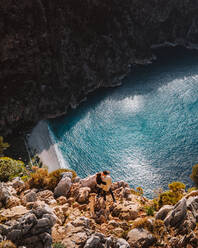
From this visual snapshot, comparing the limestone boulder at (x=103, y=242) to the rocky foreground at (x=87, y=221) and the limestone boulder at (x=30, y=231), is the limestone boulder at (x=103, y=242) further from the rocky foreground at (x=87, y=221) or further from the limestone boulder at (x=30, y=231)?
the limestone boulder at (x=30, y=231)

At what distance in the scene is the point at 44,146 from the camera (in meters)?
57.9

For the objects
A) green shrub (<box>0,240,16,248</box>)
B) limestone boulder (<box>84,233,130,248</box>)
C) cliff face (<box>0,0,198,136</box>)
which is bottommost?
limestone boulder (<box>84,233,130,248</box>)

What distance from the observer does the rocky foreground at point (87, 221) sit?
12297 millimetres

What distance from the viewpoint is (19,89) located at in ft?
211

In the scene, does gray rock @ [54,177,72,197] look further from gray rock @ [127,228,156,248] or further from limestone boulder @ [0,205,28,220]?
gray rock @ [127,228,156,248]

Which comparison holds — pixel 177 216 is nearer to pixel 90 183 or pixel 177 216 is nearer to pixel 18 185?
pixel 90 183

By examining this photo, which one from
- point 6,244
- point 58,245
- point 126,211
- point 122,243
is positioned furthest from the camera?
point 126,211

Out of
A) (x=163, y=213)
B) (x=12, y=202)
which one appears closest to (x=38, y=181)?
(x=12, y=202)

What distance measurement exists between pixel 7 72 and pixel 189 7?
102095mm

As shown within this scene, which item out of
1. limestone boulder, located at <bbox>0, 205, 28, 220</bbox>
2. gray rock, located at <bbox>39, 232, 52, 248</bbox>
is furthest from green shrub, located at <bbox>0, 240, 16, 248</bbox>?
limestone boulder, located at <bbox>0, 205, 28, 220</bbox>

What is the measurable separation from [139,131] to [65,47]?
4130 cm

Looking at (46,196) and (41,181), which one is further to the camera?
(41,181)

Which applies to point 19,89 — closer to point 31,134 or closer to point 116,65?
point 31,134

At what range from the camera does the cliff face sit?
59938mm
